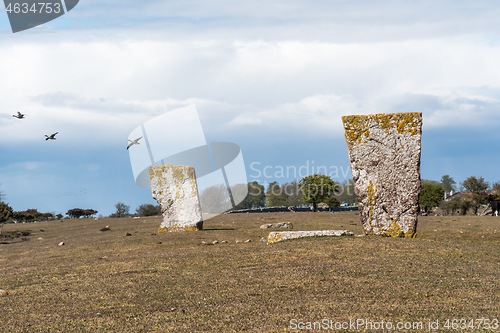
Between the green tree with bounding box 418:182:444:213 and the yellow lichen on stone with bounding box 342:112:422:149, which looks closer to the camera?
the yellow lichen on stone with bounding box 342:112:422:149

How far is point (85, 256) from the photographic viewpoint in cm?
1434

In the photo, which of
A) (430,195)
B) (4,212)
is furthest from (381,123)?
(430,195)

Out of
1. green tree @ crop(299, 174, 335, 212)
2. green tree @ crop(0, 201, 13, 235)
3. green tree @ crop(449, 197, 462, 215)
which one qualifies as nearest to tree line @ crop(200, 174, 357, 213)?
green tree @ crop(299, 174, 335, 212)

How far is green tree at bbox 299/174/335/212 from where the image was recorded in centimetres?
5197

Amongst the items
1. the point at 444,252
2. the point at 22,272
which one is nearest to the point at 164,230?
the point at 22,272

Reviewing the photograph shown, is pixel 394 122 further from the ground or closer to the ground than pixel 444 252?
further from the ground

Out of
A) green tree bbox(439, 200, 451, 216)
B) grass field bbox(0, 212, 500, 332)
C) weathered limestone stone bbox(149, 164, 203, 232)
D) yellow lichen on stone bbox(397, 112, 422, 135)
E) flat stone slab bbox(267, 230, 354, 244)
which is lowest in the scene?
green tree bbox(439, 200, 451, 216)

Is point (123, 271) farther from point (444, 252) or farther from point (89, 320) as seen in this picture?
point (444, 252)

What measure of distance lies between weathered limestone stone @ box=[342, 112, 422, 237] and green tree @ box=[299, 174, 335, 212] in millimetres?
37673

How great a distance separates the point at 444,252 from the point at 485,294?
4.13m

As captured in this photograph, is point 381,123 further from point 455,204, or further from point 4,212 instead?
point 455,204

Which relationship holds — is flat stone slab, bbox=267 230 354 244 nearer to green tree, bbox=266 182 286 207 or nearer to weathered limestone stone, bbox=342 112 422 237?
weathered limestone stone, bbox=342 112 422 237

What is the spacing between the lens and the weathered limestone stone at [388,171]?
45.0 feet

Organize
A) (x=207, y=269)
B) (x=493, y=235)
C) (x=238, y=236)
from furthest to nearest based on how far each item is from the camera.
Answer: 1. (x=238, y=236)
2. (x=493, y=235)
3. (x=207, y=269)
